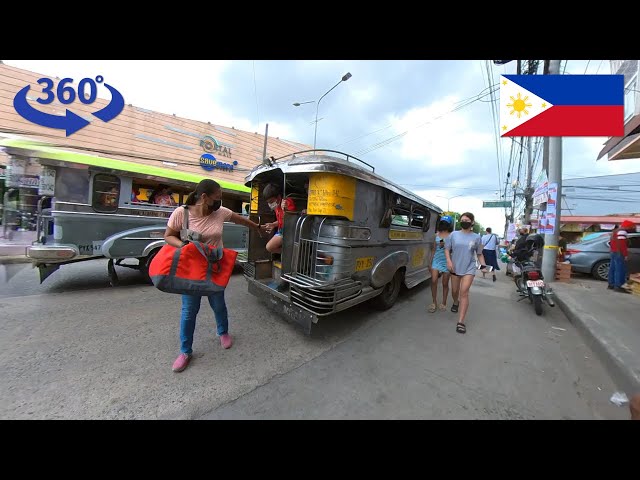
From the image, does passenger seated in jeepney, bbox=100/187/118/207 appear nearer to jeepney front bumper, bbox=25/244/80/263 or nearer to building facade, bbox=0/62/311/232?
building facade, bbox=0/62/311/232

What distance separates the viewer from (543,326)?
3895 mm

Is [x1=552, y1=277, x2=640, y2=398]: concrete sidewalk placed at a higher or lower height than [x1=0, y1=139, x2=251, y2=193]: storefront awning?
lower

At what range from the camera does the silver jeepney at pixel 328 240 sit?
2.86 meters

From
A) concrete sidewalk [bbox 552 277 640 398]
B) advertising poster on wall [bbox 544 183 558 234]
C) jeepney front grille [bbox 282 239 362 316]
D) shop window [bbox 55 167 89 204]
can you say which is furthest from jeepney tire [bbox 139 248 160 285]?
advertising poster on wall [bbox 544 183 558 234]

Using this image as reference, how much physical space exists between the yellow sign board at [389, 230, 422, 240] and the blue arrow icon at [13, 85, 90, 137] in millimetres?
12668

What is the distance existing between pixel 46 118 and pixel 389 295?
1364 centimetres

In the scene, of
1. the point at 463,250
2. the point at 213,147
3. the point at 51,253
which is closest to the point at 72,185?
the point at 51,253

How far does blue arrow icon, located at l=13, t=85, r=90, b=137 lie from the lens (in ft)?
27.9

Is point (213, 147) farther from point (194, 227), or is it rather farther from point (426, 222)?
point (194, 227)

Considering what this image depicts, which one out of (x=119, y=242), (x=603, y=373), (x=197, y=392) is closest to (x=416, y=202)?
(x=603, y=373)

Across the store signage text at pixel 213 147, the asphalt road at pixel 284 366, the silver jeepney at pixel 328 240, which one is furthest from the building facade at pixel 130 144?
the silver jeepney at pixel 328 240

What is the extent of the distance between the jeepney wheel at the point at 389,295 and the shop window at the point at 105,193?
5.39 m
